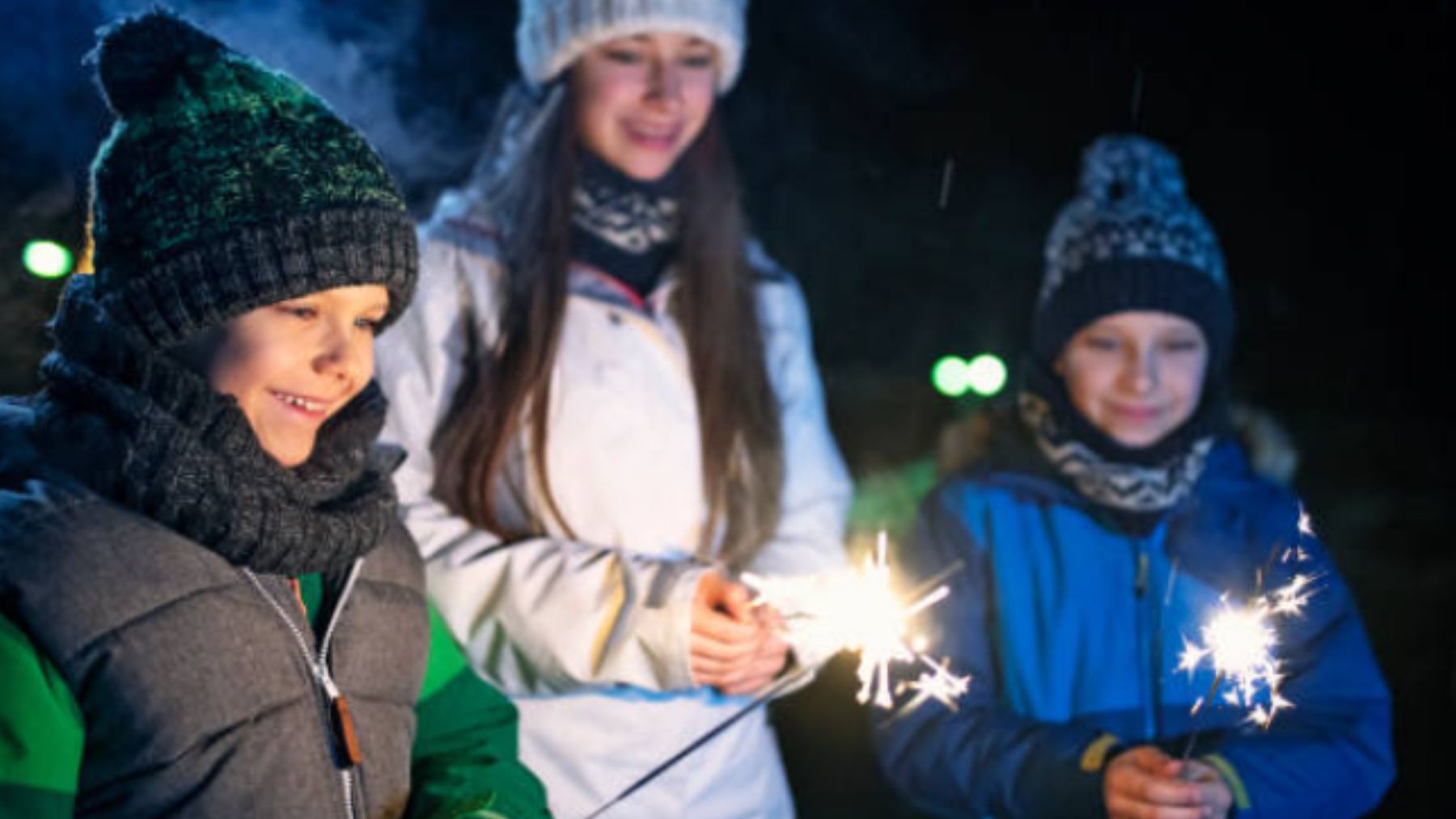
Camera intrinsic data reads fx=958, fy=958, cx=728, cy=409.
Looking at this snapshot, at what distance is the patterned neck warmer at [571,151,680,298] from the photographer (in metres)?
2.61

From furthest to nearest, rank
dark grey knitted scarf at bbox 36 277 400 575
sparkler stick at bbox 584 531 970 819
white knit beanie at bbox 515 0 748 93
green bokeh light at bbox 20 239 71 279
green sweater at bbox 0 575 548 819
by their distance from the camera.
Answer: white knit beanie at bbox 515 0 748 93 → sparkler stick at bbox 584 531 970 819 → green bokeh light at bbox 20 239 71 279 → dark grey knitted scarf at bbox 36 277 400 575 → green sweater at bbox 0 575 548 819

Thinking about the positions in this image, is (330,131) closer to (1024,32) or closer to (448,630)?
(448,630)

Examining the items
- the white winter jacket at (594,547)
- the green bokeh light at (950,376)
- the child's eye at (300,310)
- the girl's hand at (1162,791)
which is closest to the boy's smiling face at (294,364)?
the child's eye at (300,310)

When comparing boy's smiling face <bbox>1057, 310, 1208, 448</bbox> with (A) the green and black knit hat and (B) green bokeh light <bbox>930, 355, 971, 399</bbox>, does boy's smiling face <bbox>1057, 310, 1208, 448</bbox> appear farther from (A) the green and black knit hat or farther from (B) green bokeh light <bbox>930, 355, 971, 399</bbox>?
(A) the green and black knit hat

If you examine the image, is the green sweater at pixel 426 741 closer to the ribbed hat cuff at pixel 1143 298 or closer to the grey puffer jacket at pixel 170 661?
the grey puffer jacket at pixel 170 661

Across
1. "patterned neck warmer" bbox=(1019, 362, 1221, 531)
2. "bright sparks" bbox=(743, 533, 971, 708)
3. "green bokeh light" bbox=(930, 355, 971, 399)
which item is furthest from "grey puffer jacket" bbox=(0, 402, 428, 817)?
"green bokeh light" bbox=(930, 355, 971, 399)

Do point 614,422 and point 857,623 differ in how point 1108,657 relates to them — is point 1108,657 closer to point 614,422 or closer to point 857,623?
point 857,623

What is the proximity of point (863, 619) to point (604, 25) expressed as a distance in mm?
1625

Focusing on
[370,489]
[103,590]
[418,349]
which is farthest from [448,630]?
[103,590]

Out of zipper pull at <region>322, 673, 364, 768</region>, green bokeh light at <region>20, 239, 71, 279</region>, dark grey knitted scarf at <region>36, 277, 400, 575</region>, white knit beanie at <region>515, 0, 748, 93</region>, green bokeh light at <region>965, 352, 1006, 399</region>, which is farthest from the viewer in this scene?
green bokeh light at <region>965, 352, 1006, 399</region>

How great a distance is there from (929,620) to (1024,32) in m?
2.10

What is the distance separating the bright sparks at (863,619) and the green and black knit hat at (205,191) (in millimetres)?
1183

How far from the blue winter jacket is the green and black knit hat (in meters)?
1.88

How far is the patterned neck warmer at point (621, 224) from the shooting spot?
261 cm
